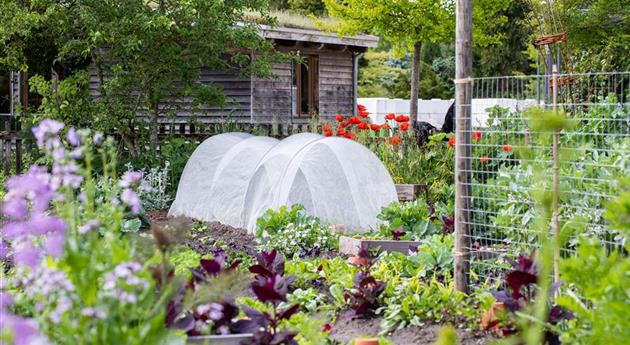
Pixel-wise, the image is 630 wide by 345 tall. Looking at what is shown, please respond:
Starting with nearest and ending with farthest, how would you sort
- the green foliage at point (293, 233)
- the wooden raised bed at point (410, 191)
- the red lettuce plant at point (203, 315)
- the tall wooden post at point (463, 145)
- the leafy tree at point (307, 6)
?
the red lettuce plant at point (203, 315), the tall wooden post at point (463, 145), the green foliage at point (293, 233), the wooden raised bed at point (410, 191), the leafy tree at point (307, 6)

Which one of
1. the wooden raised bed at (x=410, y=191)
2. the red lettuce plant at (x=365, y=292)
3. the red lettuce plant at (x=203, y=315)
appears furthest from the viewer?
the wooden raised bed at (x=410, y=191)

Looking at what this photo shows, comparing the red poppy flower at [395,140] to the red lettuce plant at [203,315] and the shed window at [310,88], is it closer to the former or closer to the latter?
the red lettuce plant at [203,315]

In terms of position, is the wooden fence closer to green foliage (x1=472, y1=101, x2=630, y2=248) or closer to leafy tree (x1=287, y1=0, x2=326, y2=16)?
green foliage (x1=472, y1=101, x2=630, y2=248)

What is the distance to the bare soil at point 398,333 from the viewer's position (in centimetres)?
483

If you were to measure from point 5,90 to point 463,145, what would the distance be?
18537 millimetres

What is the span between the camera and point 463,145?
5.61 meters

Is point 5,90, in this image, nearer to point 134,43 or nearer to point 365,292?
point 134,43

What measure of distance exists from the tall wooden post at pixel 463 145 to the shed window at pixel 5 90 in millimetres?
17916

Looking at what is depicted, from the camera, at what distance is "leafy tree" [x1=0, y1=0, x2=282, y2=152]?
1262cm

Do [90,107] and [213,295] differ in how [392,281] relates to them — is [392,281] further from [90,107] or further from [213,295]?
[90,107]

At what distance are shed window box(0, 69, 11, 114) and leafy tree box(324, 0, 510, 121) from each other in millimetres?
8359

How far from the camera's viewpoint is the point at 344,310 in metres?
5.71

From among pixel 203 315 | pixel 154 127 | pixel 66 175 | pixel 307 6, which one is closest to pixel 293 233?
pixel 203 315

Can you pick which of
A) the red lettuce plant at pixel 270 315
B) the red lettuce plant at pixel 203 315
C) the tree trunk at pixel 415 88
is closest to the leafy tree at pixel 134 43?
A: the tree trunk at pixel 415 88
